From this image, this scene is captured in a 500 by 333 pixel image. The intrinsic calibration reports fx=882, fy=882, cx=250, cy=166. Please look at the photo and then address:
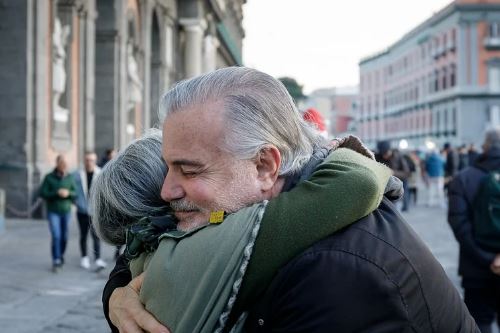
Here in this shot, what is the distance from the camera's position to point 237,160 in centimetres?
183

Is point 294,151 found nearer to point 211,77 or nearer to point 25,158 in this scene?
point 211,77

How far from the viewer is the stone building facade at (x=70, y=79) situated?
1636cm

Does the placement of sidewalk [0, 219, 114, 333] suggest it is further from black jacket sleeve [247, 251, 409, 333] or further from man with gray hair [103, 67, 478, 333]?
black jacket sleeve [247, 251, 409, 333]

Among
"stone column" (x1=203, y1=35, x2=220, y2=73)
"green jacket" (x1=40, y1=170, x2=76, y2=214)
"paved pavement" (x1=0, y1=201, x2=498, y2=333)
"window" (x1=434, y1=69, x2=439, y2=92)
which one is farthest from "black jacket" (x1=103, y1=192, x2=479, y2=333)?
"window" (x1=434, y1=69, x2=439, y2=92)

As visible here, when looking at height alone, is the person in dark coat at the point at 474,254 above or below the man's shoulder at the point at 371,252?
A: below

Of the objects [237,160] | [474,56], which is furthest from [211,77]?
[474,56]

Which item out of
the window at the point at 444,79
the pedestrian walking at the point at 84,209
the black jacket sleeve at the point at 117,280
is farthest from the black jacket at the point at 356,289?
the window at the point at 444,79

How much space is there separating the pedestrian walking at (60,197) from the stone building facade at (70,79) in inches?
54.0

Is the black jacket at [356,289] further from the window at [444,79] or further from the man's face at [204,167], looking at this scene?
the window at [444,79]

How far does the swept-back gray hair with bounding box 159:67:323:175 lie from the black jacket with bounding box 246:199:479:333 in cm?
24

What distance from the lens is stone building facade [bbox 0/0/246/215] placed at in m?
16.4

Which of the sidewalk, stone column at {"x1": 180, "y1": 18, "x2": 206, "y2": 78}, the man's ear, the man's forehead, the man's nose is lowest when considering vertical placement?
the sidewalk

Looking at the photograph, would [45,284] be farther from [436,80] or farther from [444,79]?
[436,80]

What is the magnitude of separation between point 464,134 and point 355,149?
76454mm
